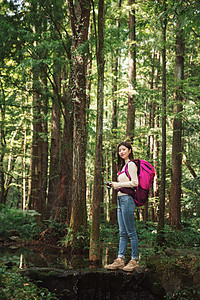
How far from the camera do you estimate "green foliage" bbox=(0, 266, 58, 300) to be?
14.4 ft

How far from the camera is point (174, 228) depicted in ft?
42.9

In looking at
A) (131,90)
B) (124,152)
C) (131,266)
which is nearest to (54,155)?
(131,90)

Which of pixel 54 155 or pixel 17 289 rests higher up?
pixel 54 155

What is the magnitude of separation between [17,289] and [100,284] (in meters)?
1.66

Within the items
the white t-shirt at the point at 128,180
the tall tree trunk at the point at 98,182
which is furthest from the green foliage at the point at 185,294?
the tall tree trunk at the point at 98,182

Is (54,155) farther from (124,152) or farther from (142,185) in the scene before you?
(142,185)

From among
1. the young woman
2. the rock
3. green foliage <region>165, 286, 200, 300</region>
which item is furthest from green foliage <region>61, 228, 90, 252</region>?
green foliage <region>165, 286, 200, 300</region>

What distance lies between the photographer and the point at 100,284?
5.64 m

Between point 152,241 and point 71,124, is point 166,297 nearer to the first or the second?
point 152,241

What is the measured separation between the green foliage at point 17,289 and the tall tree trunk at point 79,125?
3.42 meters

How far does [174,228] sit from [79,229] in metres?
5.99

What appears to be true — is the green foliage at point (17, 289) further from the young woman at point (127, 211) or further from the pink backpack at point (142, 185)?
the pink backpack at point (142, 185)

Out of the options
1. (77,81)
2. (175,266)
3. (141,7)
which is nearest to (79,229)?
(175,266)

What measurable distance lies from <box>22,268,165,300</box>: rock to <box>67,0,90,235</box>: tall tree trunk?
2.93 meters
